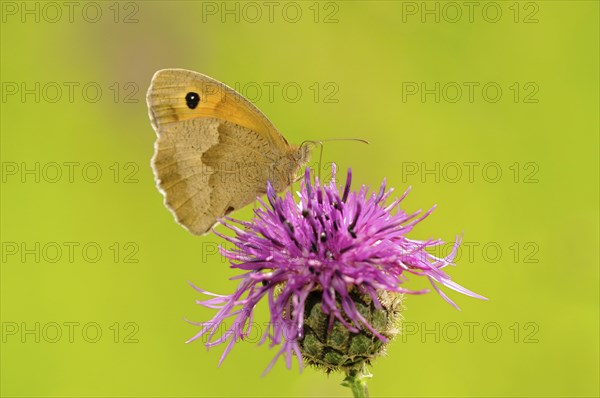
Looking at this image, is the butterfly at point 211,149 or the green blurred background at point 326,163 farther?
the green blurred background at point 326,163

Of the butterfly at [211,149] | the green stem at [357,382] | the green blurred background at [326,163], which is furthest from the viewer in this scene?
the green blurred background at [326,163]

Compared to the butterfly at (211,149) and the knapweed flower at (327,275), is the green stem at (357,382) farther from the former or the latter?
the butterfly at (211,149)

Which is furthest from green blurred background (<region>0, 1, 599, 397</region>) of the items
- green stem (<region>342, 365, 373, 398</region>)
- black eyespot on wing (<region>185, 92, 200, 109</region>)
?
black eyespot on wing (<region>185, 92, 200, 109</region>)

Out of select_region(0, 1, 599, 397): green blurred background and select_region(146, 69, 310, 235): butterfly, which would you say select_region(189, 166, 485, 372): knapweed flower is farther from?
select_region(0, 1, 599, 397): green blurred background

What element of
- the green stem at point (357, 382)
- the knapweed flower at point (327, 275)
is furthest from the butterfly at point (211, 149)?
the green stem at point (357, 382)

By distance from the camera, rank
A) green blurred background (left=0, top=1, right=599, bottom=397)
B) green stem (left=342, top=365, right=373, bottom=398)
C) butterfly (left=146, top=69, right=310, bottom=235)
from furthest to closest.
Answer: green blurred background (left=0, top=1, right=599, bottom=397) < butterfly (left=146, top=69, right=310, bottom=235) < green stem (left=342, top=365, right=373, bottom=398)

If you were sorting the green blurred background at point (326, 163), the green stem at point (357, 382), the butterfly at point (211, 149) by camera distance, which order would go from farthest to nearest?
the green blurred background at point (326, 163)
the butterfly at point (211, 149)
the green stem at point (357, 382)

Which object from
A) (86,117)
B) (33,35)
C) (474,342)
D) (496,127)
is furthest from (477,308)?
(33,35)
